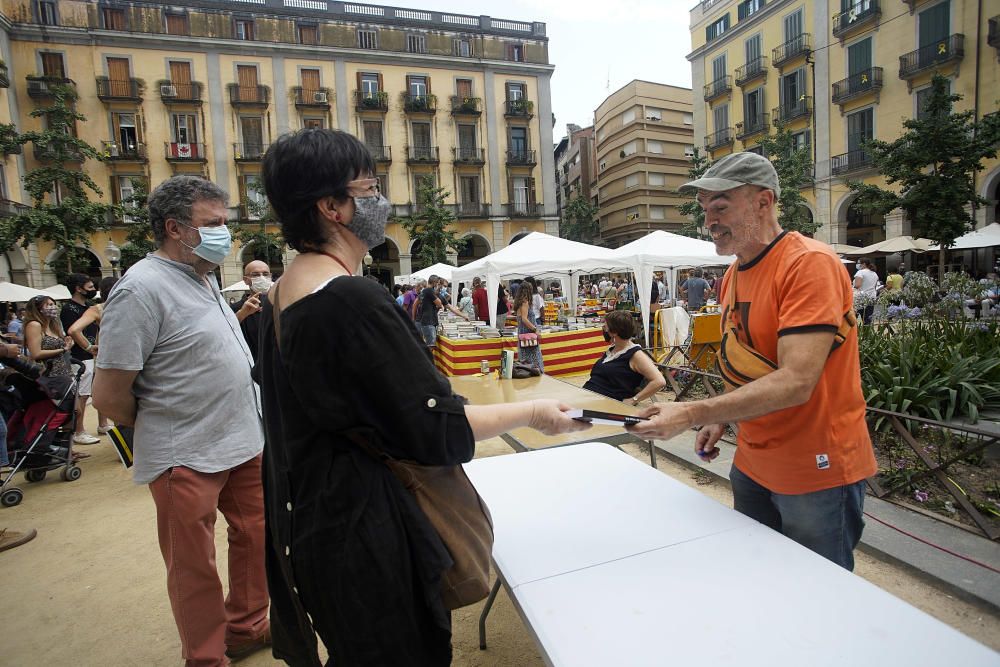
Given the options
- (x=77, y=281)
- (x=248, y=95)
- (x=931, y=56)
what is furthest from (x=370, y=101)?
(x=77, y=281)

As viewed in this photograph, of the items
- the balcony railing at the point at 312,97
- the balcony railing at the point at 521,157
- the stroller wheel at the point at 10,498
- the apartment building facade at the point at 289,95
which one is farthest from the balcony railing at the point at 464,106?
the stroller wheel at the point at 10,498

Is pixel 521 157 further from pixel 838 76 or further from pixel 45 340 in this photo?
pixel 45 340

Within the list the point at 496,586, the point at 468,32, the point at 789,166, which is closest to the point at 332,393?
the point at 496,586

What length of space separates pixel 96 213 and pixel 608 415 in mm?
24286

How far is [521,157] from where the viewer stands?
105 feet

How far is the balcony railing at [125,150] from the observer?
25797mm

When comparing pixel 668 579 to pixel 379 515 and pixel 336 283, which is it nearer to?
pixel 379 515

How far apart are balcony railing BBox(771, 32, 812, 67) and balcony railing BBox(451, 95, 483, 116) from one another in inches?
616

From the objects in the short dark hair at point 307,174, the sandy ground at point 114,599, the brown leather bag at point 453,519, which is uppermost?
the short dark hair at point 307,174

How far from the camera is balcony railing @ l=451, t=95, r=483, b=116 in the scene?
3075cm

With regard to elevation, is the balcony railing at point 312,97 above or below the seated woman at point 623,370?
above

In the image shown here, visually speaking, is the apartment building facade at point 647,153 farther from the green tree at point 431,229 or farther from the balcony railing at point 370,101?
the balcony railing at point 370,101

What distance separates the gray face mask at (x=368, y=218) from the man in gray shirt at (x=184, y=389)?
116 centimetres

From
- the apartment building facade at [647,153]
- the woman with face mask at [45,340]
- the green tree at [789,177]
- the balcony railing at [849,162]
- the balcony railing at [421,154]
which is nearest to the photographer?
the woman with face mask at [45,340]
